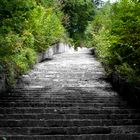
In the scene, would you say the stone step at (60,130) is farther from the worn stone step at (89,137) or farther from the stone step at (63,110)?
the stone step at (63,110)

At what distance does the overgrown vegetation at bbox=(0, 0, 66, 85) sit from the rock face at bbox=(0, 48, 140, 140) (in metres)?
0.76

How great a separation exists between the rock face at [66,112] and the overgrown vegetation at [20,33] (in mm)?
758

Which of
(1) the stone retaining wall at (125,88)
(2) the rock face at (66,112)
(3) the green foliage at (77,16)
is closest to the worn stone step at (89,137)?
(2) the rock face at (66,112)

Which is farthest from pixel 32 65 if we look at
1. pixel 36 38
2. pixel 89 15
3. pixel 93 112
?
pixel 89 15

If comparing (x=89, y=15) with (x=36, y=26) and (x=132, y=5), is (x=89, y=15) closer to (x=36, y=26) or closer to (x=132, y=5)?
(x=36, y=26)

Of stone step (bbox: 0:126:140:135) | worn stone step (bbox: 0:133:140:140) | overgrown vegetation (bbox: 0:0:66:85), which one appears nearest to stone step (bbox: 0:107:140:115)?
stone step (bbox: 0:126:140:135)

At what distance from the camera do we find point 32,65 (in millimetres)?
17031

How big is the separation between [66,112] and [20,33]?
16.9 ft

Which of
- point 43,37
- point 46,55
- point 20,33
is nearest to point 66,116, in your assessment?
point 20,33

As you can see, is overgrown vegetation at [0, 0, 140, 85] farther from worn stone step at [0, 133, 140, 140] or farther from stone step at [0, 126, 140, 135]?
worn stone step at [0, 133, 140, 140]

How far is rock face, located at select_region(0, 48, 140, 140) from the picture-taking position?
7645mm

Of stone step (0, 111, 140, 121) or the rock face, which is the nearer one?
the rock face

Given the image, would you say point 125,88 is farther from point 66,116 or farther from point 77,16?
point 77,16

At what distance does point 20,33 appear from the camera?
44.9ft
